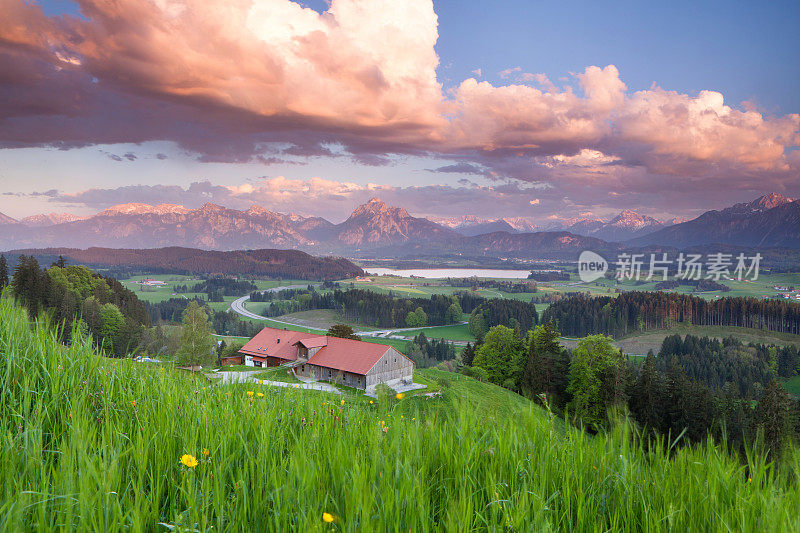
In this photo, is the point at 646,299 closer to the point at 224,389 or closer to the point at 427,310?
the point at 427,310

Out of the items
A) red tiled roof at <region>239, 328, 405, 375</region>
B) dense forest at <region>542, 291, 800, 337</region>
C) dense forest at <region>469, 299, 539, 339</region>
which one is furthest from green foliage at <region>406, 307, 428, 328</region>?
red tiled roof at <region>239, 328, 405, 375</region>

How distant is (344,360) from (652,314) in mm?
124801

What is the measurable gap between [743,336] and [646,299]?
26.3 meters

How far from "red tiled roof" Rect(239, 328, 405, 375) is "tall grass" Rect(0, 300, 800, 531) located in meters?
39.1

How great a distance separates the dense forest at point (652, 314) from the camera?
12838 cm

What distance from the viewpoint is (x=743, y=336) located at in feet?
398

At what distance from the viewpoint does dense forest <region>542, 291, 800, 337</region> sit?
421ft

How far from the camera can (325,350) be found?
4562 centimetres

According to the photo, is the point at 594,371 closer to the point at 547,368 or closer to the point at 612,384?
the point at 547,368

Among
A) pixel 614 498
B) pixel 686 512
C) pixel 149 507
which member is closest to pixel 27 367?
pixel 149 507

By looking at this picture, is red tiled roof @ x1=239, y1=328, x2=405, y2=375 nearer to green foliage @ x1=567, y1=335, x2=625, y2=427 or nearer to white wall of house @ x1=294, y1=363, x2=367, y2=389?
white wall of house @ x1=294, y1=363, x2=367, y2=389

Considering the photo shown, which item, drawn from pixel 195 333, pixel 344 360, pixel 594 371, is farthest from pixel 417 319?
pixel 195 333

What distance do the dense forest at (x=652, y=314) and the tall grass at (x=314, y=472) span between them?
444 feet

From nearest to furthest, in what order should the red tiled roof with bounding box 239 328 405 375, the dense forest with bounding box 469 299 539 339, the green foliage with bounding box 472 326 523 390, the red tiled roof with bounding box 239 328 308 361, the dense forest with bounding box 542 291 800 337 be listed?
the red tiled roof with bounding box 239 328 405 375
the red tiled roof with bounding box 239 328 308 361
the green foliage with bounding box 472 326 523 390
the dense forest with bounding box 542 291 800 337
the dense forest with bounding box 469 299 539 339
